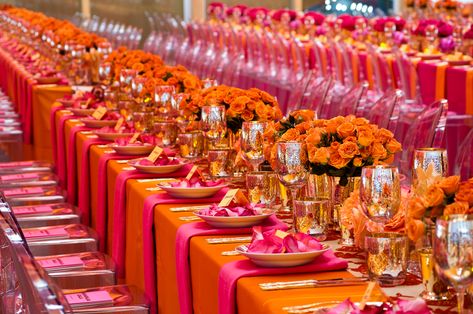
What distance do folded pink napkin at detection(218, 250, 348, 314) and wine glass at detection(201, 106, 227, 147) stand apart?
62.6 inches

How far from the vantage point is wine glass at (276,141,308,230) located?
3.18 meters

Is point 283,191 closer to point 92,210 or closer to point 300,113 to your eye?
point 300,113

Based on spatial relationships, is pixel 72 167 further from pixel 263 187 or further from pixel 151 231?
pixel 263 187

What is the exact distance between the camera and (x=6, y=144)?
8.23 m

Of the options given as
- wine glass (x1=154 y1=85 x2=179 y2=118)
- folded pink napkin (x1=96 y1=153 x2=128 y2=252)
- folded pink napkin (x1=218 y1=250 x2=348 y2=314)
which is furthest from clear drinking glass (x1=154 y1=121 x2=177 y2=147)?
folded pink napkin (x1=218 y1=250 x2=348 y2=314)

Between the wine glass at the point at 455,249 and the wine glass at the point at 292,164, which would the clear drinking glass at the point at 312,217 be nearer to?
the wine glass at the point at 292,164

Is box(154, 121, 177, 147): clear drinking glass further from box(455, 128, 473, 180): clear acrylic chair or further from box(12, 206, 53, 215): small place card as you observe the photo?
box(455, 128, 473, 180): clear acrylic chair

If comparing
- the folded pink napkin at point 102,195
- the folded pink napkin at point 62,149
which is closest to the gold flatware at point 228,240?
the folded pink napkin at point 102,195

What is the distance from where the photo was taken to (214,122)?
14.1 feet

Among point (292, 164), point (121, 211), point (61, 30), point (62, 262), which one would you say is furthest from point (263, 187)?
point (61, 30)

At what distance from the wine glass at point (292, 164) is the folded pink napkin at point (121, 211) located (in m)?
1.11

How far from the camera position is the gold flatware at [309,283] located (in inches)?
100

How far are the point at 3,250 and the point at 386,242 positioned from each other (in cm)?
127

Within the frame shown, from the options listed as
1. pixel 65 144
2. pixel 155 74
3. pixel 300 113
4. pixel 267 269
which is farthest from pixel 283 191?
pixel 65 144
